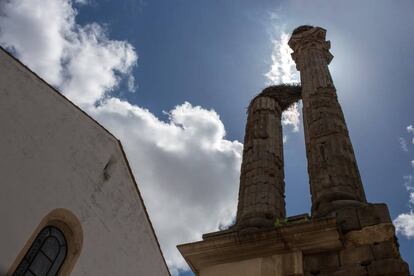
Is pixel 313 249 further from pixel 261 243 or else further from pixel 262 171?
pixel 262 171

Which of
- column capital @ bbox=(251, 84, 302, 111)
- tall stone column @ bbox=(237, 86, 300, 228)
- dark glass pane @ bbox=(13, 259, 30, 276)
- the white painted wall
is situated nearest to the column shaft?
tall stone column @ bbox=(237, 86, 300, 228)

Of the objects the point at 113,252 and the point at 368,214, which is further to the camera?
the point at 113,252

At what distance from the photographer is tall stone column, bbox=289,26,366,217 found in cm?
485

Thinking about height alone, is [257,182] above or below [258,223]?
above

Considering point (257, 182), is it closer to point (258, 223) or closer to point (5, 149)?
point (258, 223)

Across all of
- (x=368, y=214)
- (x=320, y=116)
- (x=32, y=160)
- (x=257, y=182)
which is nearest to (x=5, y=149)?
(x=32, y=160)

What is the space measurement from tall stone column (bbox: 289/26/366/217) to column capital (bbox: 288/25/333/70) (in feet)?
0.31

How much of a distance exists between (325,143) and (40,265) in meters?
5.21

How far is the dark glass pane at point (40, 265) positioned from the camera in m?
6.95

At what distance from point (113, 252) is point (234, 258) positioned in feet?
16.7

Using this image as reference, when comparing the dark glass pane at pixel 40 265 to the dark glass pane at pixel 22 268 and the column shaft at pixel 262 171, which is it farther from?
the column shaft at pixel 262 171

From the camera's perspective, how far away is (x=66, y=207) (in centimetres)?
777

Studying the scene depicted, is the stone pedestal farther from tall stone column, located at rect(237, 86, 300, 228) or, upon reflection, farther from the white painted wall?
the white painted wall

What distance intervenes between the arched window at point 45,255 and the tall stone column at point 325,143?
15.9 ft
